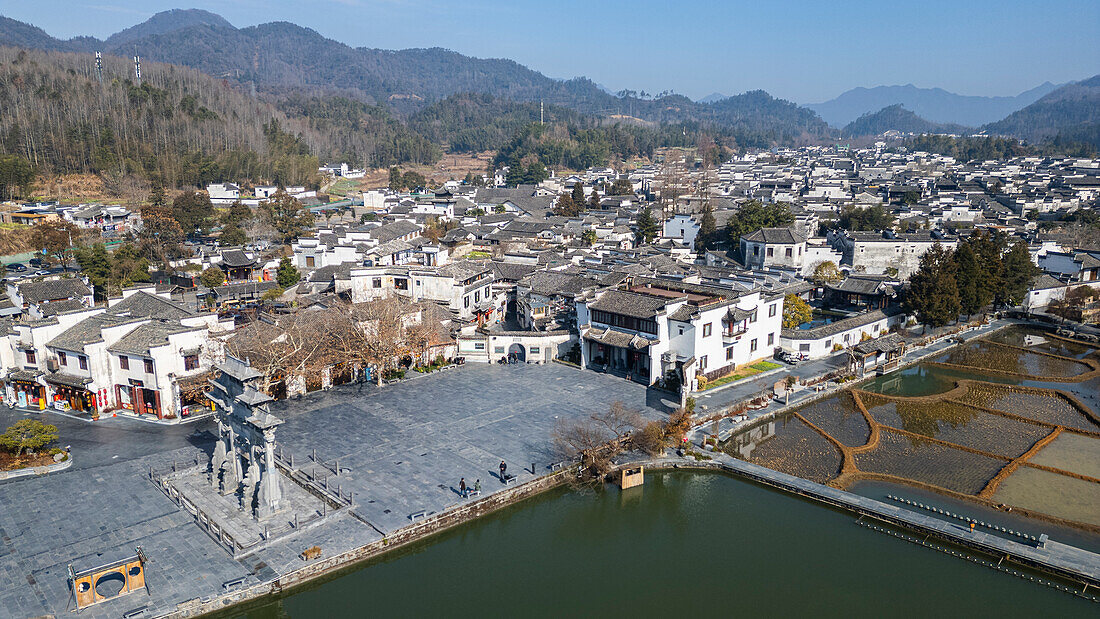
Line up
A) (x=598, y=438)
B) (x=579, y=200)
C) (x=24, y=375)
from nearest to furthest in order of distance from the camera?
(x=598, y=438) < (x=24, y=375) < (x=579, y=200)

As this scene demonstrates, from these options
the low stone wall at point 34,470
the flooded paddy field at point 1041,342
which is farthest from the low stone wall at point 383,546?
the flooded paddy field at point 1041,342

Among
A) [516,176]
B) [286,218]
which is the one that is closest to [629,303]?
[286,218]

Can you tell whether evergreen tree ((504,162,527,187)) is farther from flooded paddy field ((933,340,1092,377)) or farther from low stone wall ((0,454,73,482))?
low stone wall ((0,454,73,482))

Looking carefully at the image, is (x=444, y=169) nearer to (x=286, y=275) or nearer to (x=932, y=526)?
(x=286, y=275)

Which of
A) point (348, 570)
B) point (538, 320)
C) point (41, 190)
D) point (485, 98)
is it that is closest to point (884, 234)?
point (538, 320)

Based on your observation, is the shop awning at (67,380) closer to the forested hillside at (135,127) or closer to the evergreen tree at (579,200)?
the evergreen tree at (579,200)

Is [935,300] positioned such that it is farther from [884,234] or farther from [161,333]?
[161,333]
